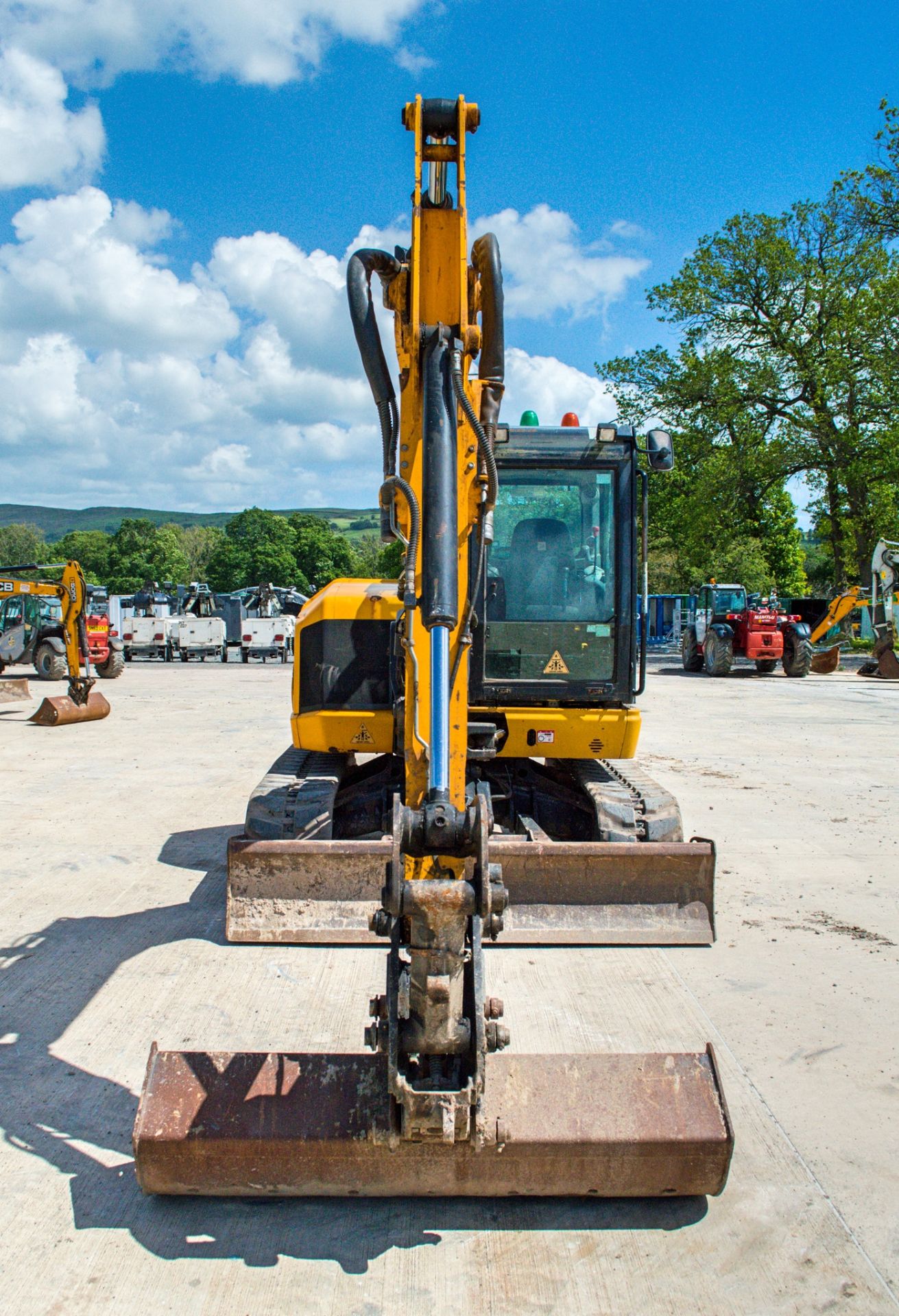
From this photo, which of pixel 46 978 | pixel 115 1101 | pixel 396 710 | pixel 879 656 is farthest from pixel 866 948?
pixel 879 656

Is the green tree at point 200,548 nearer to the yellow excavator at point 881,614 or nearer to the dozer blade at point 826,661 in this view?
the dozer blade at point 826,661

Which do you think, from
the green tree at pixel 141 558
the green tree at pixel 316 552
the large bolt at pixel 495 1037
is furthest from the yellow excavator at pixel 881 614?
the green tree at pixel 141 558

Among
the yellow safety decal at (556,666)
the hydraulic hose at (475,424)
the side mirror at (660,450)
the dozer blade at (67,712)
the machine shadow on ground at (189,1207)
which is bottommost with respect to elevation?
the machine shadow on ground at (189,1207)

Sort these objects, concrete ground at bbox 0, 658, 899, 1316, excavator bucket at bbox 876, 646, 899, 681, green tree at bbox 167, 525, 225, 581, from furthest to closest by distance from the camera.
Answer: green tree at bbox 167, 525, 225, 581 → excavator bucket at bbox 876, 646, 899, 681 → concrete ground at bbox 0, 658, 899, 1316

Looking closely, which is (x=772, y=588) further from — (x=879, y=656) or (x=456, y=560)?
(x=456, y=560)

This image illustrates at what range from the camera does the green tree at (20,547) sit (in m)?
115

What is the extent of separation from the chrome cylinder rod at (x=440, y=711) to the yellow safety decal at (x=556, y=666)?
2772mm

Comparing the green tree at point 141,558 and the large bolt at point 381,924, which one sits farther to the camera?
the green tree at point 141,558

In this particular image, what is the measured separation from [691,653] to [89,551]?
312 feet

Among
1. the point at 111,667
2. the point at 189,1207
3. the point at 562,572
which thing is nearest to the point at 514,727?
the point at 562,572

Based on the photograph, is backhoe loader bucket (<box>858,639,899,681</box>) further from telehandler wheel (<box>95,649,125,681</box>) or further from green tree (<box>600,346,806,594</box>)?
telehandler wheel (<box>95,649,125,681</box>)

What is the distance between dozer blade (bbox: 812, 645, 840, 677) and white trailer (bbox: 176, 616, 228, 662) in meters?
17.3

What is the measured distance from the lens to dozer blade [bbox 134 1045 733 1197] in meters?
2.98

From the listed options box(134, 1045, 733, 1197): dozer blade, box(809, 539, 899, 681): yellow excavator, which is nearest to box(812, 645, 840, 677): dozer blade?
box(809, 539, 899, 681): yellow excavator
